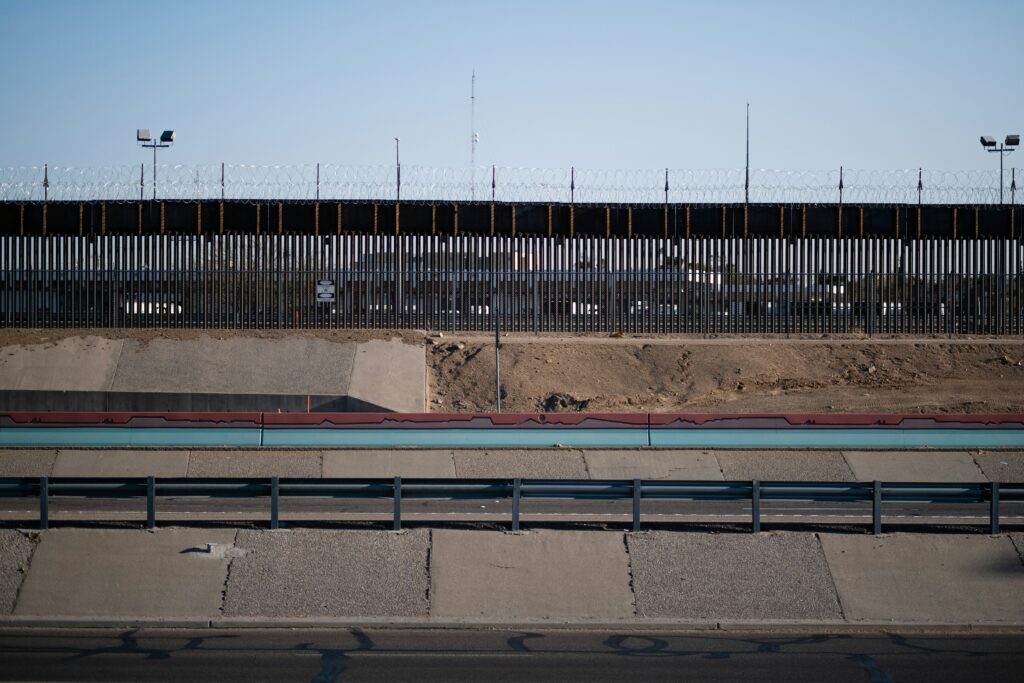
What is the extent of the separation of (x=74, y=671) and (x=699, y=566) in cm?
717

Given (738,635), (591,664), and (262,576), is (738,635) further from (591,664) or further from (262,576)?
(262,576)

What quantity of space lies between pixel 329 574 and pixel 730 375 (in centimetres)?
2473

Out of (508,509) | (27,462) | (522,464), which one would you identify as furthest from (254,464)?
(508,509)

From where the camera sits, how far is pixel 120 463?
22203mm

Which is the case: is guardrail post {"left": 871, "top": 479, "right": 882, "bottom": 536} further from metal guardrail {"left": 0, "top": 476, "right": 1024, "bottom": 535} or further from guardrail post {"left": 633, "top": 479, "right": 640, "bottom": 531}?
guardrail post {"left": 633, "top": 479, "right": 640, "bottom": 531}

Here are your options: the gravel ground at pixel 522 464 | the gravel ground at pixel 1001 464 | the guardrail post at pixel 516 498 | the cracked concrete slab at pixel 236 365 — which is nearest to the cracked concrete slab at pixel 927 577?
the guardrail post at pixel 516 498

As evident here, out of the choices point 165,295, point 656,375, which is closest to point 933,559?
point 656,375

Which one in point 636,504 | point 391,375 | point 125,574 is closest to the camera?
point 125,574

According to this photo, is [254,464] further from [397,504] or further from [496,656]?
[496,656]

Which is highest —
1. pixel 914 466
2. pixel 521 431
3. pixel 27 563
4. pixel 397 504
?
pixel 521 431

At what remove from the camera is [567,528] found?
46.5ft

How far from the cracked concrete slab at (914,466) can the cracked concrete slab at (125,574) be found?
13483 millimetres

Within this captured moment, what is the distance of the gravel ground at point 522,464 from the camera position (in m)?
21.6

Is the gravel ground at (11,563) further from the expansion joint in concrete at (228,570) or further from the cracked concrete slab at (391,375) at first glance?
the cracked concrete slab at (391,375)
